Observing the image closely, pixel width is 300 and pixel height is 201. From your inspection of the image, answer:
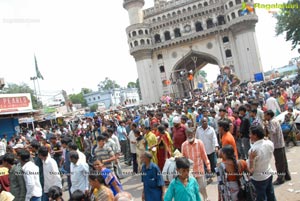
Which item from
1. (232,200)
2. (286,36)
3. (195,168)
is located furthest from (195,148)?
(286,36)

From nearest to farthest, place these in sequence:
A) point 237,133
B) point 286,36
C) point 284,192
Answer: point 284,192 < point 237,133 < point 286,36

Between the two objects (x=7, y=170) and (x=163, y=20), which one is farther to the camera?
(x=163, y=20)

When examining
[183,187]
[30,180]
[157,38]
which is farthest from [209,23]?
[183,187]

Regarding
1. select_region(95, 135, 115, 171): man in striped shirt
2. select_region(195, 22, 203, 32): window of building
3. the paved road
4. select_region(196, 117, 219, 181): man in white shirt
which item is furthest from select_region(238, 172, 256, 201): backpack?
select_region(195, 22, 203, 32): window of building

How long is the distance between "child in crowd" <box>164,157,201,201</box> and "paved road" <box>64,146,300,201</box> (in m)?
2.31

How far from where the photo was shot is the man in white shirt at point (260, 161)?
387cm

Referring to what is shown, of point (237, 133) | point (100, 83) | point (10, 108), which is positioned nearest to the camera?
point (237, 133)

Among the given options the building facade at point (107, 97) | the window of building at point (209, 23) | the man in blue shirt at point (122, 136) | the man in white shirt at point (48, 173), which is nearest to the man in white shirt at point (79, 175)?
the man in white shirt at point (48, 173)

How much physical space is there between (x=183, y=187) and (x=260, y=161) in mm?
1253

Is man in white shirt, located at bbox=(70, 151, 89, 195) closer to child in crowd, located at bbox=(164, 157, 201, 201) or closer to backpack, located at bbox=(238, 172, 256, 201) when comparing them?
child in crowd, located at bbox=(164, 157, 201, 201)

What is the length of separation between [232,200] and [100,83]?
325 ft

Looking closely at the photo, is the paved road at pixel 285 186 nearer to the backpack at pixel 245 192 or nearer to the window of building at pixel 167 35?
the backpack at pixel 245 192

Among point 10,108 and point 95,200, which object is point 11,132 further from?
point 95,200

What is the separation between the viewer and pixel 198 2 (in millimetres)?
41844
